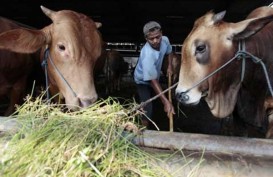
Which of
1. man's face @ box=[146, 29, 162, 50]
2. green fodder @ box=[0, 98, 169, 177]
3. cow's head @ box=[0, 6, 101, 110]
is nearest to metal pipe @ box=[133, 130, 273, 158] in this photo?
green fodder @ box=[0, 98, 169, 177]

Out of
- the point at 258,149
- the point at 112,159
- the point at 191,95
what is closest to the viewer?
the point at 112,159

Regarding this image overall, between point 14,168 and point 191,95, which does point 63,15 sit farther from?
point 14,168

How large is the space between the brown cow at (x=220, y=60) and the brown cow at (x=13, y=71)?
2279mm

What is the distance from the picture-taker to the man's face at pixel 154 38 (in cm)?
445

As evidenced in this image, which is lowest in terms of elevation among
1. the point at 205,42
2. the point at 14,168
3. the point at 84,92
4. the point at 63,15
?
the point at 14,168

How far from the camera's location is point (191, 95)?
3.16 meters

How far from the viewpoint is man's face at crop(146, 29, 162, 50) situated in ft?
14.6

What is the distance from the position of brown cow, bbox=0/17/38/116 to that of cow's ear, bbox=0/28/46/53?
82cm

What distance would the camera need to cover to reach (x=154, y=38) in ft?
14.7

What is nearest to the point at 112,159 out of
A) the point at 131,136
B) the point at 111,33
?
the point at 131,136

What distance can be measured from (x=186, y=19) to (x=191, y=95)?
7.13 meters

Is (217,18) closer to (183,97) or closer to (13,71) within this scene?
(183,97)

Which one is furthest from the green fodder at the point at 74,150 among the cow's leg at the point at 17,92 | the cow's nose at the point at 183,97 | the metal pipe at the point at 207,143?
the cow's leg at the point at 17,92

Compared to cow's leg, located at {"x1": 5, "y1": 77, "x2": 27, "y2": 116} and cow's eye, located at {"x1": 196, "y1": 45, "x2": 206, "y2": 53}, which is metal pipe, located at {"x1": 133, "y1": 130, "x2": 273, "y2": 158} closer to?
cow's eye, located at {"x1": 196, "y1": 45, "x2": 206, "y2": 53}
